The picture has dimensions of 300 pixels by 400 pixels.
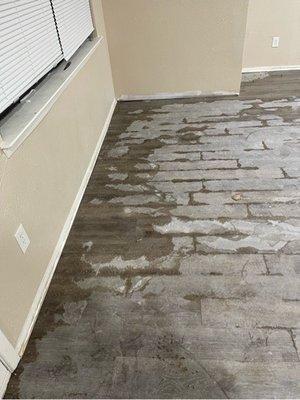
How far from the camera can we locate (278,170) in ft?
7.52

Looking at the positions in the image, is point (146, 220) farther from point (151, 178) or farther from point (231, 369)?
point (231, 369)

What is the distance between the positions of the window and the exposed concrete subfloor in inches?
34.7

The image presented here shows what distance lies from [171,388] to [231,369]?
0.82 feet

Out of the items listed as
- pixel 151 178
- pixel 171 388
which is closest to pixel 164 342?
pixel 171 388

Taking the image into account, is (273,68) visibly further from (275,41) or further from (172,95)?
(172,95)

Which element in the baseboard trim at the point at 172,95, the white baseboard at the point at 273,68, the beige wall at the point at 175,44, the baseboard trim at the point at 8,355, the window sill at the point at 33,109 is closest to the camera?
the baseboard trim at the point at 8,355

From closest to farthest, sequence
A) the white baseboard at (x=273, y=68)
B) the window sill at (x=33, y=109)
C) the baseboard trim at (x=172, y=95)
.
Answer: the window sill at (x=33, y=109)
the baseboard trim at (x=172, y=95)
the white baseboard at (x=273, y=68)

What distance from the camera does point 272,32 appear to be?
12.4ft

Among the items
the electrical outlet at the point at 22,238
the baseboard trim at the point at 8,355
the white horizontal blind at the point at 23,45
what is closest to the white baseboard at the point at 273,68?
the white horizontal blind at the point at 23,45

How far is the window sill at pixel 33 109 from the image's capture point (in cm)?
130

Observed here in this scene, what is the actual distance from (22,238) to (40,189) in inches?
11.9

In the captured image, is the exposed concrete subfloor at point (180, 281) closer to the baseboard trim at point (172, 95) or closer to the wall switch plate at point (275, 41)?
the baseboard trim at point (172, 95)

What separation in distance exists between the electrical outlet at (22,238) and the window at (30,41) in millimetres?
527

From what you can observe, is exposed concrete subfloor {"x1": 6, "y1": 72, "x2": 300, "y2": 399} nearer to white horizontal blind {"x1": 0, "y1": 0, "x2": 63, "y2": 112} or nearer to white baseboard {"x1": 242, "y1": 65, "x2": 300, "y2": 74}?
white horizontal blind {"x1": 0, "y1": 0, "x2": 63, "y2": 112}
